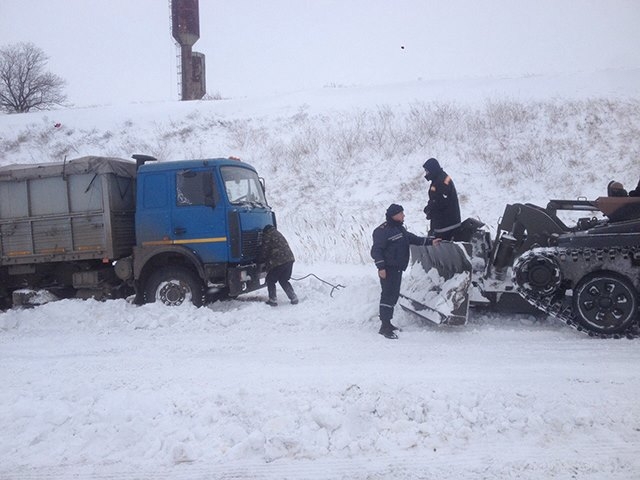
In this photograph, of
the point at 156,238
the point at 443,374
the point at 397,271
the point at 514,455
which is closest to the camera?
the point at 514,455

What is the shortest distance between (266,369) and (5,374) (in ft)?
9.31

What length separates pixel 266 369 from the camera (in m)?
4.93

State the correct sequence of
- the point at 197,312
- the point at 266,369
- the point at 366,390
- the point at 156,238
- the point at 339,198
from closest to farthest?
the point at 366,390 → the point at 266,369 → the point at 197,312 → the point at 156,238 → the point at 339,198

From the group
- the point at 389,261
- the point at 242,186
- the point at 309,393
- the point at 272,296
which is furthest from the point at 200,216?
the point at 309,393

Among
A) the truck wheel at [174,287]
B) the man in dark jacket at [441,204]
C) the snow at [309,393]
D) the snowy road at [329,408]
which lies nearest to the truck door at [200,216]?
the truck wheel at [174,287]

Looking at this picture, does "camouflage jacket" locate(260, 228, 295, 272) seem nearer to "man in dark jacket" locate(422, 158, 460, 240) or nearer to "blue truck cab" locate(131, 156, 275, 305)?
"blue truck cab" locate(131, 156, 275, 305)

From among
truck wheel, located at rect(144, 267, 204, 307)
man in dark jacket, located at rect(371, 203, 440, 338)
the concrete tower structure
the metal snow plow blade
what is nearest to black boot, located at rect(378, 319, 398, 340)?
man in dark jacket, located at rect(371, 203, 440, 338)


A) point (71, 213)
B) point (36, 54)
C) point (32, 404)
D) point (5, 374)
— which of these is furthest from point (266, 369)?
point (36, 54)

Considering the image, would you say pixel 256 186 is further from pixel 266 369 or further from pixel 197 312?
pixel 266 369

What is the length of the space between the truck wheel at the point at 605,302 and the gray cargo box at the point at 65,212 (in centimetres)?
696

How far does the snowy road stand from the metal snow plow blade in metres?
0.31

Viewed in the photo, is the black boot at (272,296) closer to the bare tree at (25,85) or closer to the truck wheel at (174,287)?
the truck wheel at (174,287)

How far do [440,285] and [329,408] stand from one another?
326cm

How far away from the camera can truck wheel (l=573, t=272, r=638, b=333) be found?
5773 mm
